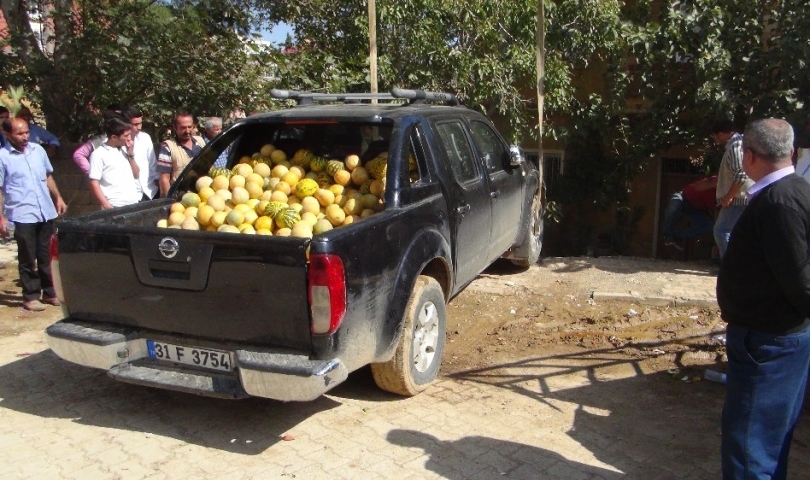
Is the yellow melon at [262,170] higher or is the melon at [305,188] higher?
the yellow melon at [262,170]

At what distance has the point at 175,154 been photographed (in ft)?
21.8

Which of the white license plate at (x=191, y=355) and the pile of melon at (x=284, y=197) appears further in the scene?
the pile of melon at (x=284, y=197)

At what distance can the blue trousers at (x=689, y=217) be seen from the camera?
773cm

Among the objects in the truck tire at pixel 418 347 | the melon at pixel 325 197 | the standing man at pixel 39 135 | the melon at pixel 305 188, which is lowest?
the truck tire at pixel 418 347

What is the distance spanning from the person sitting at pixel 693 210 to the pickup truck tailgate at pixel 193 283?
5420 mm

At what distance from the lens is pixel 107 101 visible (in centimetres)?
895

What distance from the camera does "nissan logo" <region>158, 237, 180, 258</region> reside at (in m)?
3.85

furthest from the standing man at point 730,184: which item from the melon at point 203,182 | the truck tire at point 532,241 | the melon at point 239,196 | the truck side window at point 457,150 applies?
the melon at point 203,182

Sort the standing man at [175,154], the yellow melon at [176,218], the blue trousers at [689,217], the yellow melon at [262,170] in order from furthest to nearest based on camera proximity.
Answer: the blue trousers at [689,217] → the standing man at [175,154] → the yellow melon at [262,170] → the yellow melon at [176,218]

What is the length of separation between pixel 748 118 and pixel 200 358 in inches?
276

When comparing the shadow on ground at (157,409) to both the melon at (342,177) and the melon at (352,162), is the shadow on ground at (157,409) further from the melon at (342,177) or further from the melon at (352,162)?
the melon at (352,162)

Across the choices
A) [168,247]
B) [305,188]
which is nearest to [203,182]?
[305,188]

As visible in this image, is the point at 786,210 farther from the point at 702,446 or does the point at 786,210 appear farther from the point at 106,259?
the point at 106,259

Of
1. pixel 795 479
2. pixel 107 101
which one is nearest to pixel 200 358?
pixel 795 479
